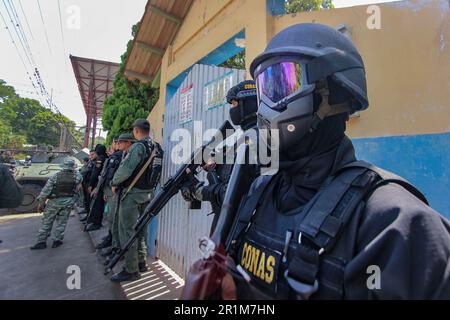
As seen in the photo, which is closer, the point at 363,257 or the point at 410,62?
the point at 363,257

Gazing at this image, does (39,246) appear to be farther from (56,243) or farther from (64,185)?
(64,185)

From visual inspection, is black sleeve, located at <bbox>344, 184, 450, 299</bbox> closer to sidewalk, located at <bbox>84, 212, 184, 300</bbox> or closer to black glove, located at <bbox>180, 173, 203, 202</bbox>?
black glove, located at <bbox>180, 173, 203, 202</bbox>

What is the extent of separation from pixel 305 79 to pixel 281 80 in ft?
0.31

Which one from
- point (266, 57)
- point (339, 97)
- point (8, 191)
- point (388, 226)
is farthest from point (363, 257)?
point (8, 191)

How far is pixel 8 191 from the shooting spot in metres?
3.40

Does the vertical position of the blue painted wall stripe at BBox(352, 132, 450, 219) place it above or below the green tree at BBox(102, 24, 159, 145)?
below

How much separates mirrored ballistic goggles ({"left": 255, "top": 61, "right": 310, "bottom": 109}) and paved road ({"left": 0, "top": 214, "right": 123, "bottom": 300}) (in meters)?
2.91

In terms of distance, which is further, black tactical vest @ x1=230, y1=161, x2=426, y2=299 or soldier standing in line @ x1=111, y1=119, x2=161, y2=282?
soldier standing in line @ x1=111, y1=119, x2=161, y2=282

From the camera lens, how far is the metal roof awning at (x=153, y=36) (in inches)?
171

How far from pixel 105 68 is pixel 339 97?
54.0 ft

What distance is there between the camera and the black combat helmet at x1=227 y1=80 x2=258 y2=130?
1.89 m

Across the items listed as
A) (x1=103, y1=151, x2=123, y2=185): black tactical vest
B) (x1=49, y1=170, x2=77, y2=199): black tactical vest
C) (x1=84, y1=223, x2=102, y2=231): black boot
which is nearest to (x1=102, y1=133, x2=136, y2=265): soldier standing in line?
(x1=103, y1=151, x2=123, y2=185): black tactical vest

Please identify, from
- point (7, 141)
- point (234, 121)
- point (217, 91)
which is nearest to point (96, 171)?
point (217, 91)
